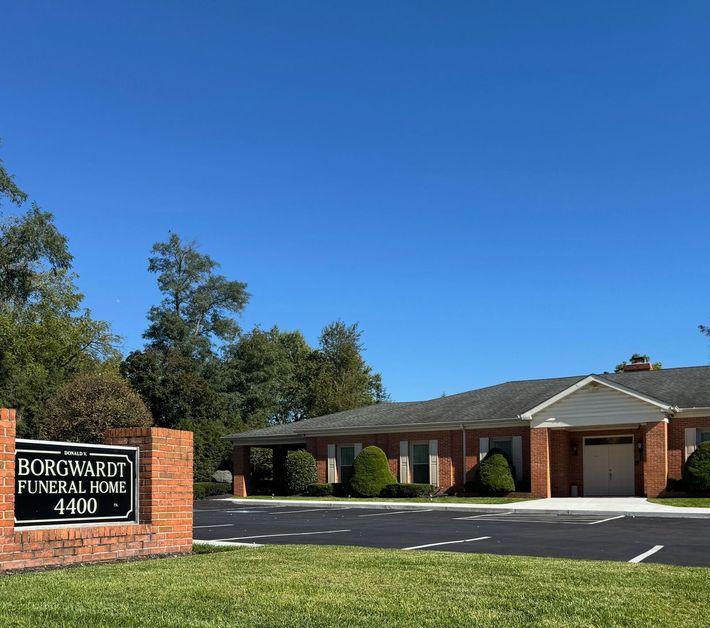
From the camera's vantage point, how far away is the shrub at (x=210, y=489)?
40781 millimetres

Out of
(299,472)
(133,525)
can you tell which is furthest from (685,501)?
(133,525)

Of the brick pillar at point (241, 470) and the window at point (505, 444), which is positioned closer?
the window at point (505, 444)

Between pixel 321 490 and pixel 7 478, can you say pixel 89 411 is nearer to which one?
→ pixel 321 490

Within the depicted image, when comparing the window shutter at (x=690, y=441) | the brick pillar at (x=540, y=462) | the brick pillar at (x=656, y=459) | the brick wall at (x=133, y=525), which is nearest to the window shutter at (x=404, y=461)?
the brick pillar at (x=540, y=462)

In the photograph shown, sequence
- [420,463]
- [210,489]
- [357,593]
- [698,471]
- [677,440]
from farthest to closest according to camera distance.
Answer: [210,489], [420,463], [677,440], [698,471], [357,593]

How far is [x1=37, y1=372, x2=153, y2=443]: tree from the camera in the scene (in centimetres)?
3850

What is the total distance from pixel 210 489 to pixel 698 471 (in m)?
23.2

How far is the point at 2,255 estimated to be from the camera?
46562mm

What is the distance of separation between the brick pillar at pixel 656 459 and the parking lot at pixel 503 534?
7.94 m

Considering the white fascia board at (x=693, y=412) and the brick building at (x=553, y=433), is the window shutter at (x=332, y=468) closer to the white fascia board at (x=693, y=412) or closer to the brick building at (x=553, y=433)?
the brick building at (x=553, y=433)

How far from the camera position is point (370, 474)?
36656mm

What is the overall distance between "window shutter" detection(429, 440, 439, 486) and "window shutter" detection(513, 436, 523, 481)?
3.53 metres

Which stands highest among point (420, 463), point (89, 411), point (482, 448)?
point (89, 411)

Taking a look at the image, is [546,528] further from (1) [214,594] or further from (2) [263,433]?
(2) [263,433]
